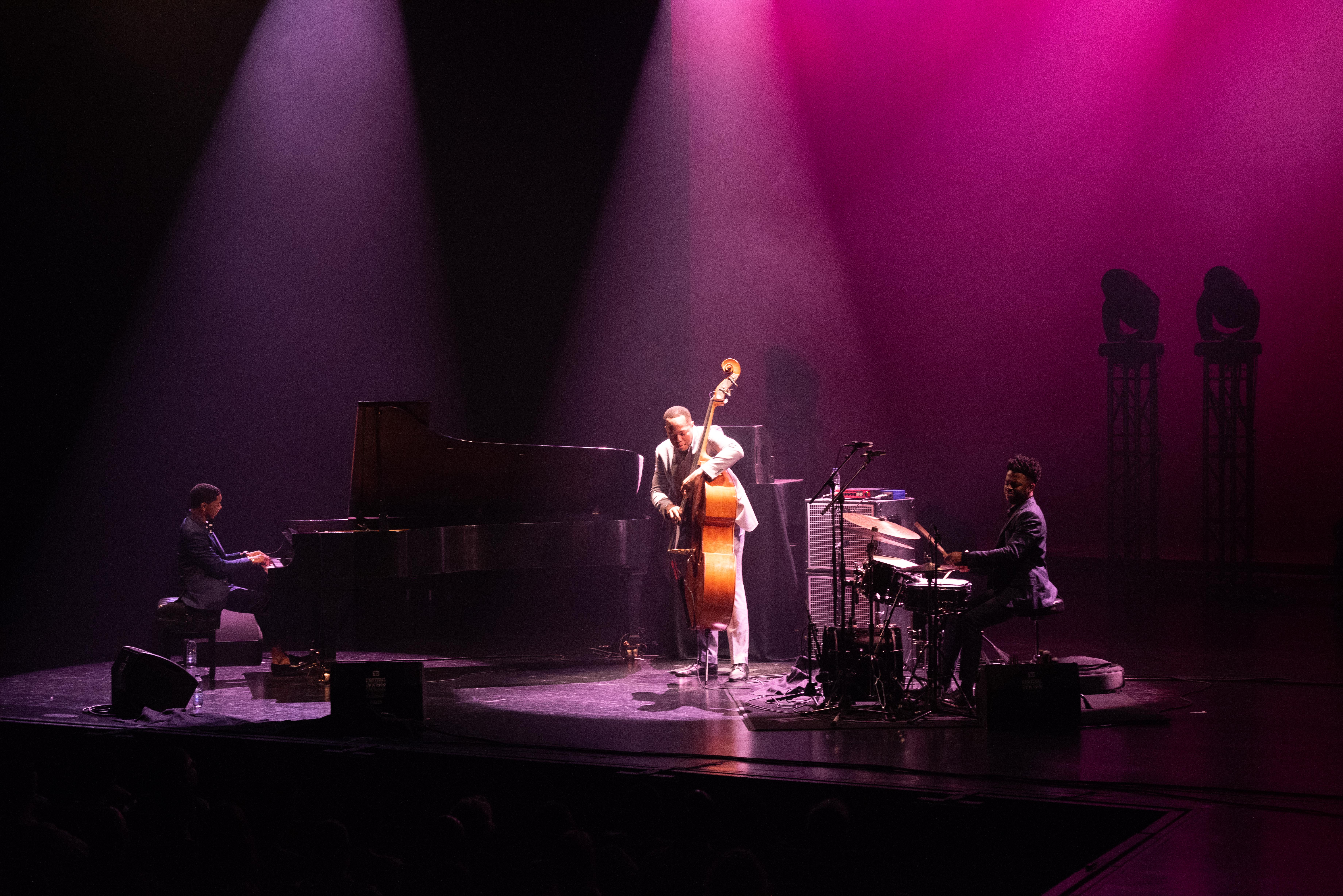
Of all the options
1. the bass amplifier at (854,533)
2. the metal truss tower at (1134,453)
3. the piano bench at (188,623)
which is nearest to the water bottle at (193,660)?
the piano bench at (188,623)

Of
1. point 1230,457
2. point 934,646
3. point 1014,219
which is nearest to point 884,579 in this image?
point 934,646

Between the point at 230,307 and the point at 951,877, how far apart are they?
6503 millimetres

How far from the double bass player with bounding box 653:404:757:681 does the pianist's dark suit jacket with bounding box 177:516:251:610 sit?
8.07ft

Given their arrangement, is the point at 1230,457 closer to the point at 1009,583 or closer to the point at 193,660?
the point at 1009,583

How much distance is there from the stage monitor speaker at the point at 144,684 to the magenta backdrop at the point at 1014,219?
5.40 m

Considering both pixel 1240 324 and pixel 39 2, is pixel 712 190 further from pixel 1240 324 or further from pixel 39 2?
pixel 39 2

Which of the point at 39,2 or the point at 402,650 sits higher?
the point at 39,2

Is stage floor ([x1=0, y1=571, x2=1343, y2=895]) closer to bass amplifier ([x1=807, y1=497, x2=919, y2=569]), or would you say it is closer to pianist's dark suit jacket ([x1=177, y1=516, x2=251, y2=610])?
pianist's dark suit jacket ([x1=177, y1=516, x2=251, y2=610])

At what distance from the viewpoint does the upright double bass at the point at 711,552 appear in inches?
259

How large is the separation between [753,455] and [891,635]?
2.11 meters

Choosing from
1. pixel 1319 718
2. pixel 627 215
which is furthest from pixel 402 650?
pixel 1319 718

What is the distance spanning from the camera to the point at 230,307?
8.57m

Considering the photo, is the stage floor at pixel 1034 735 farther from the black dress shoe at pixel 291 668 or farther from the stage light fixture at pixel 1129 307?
the stage light fixture at pixel 1129 307

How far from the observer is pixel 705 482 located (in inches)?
260
